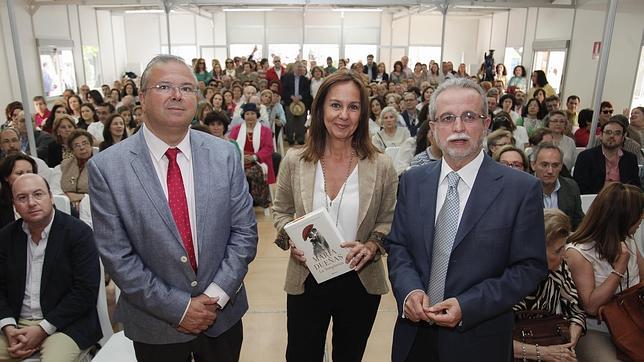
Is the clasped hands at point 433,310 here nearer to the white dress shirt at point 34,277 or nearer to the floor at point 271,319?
the floor at point 271,319

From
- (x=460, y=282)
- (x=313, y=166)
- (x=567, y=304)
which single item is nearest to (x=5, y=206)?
(x=313, y=166)

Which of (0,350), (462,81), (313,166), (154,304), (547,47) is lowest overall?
(0,350)

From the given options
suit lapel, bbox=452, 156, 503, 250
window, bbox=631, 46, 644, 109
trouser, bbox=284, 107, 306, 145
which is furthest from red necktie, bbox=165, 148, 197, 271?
window, bbox=631, 46, 644, 109

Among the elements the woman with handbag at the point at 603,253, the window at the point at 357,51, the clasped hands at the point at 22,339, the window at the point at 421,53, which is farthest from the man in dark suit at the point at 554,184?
the window at the point at 421,53

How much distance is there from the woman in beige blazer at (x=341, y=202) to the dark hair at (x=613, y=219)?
1.23m

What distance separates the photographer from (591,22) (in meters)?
11.0

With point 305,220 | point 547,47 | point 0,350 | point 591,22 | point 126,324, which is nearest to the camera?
point 126,324

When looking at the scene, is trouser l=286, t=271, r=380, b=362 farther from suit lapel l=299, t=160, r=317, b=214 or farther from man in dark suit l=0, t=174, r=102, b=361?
man in dark suit l=0, t=174, r=102, b=361

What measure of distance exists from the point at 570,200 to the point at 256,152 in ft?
12.8

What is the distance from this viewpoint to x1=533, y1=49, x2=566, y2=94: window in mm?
12445

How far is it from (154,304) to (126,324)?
9.3 inches

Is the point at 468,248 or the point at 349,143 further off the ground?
the point at 349,143

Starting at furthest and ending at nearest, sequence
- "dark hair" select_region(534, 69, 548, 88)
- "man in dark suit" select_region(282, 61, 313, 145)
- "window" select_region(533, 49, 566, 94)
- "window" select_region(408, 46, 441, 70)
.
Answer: "window" select_region(408, 46, 441, 70) → "window" select_region(533, 49, 566, 94) → "man in dark suit" select_region(282, 61, 313, 145) → "dark hair" select_region(534, 69, 548, 88)

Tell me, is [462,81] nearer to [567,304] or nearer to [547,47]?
[567,304]
